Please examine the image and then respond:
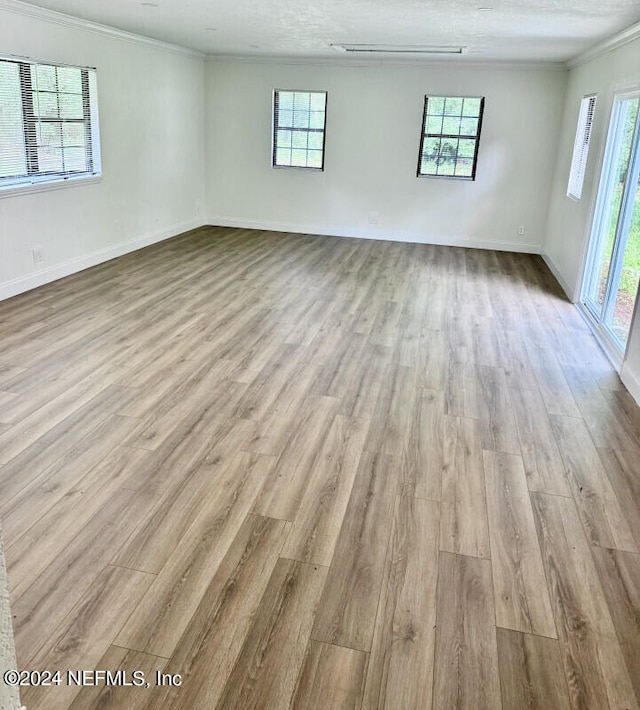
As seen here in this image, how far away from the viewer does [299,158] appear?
29.2 feet

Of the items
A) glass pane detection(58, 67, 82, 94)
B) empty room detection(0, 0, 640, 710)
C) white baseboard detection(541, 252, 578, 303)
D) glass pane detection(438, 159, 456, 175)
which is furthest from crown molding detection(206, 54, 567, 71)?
glass pane detection(58, 67, 82, 94)

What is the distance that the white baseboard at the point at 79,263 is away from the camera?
541cm

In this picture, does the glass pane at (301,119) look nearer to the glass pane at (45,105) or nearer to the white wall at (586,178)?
the white wall at (586,178)

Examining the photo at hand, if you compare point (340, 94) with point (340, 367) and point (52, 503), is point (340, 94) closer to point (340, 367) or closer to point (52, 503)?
point (340, 367)

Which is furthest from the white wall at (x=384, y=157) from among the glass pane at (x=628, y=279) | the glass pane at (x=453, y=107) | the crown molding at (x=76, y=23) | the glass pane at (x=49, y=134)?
the glass pane at (x=628, y=279)

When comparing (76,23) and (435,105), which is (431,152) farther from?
(76,23)

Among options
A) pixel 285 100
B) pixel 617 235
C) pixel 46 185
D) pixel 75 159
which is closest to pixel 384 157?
pixel 285 100

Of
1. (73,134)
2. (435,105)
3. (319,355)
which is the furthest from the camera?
(435,105)

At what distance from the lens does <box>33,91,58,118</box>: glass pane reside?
5410mm

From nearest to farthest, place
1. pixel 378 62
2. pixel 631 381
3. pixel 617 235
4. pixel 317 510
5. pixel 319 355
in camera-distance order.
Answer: pixel 317 510, pixel 631 381, pixel 319 355, pixel 617 235, pixel 378 62

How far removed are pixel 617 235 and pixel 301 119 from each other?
5.16 m

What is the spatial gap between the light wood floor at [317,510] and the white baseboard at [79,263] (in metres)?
0.29

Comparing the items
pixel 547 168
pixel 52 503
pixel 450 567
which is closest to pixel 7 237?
pixel 52 503

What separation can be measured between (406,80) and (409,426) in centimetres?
627
